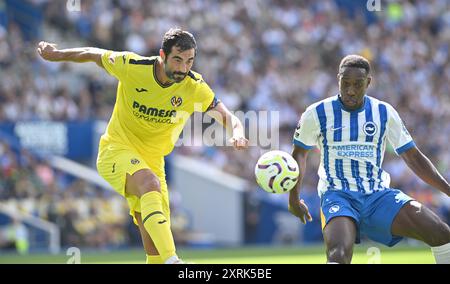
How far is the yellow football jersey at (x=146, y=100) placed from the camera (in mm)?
9062

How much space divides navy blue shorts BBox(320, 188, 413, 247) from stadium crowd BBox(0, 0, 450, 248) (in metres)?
12.6

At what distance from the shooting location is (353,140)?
843 cm

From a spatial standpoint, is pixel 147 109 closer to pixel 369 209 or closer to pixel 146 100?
pixel 146 100

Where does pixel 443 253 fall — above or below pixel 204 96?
below

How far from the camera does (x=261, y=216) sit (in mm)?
22484

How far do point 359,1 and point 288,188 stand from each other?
21.5 m

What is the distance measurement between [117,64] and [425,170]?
10.3ft

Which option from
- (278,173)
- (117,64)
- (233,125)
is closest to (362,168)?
(278,173)

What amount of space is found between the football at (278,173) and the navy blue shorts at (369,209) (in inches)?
15.1

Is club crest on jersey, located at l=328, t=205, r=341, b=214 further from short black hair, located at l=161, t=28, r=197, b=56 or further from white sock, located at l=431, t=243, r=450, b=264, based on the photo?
short black hair, located at l=161, t=28, r=197, b=56

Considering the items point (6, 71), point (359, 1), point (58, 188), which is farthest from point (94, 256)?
point (359, 1)

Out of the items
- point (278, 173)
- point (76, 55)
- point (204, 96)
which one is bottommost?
point (278, 173)

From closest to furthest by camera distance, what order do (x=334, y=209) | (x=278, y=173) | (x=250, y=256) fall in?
(x=334, y=209) → (x=278, y=173) → (x=250, y=256)

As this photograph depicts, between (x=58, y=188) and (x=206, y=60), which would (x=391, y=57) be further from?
(x=58, y=188)
